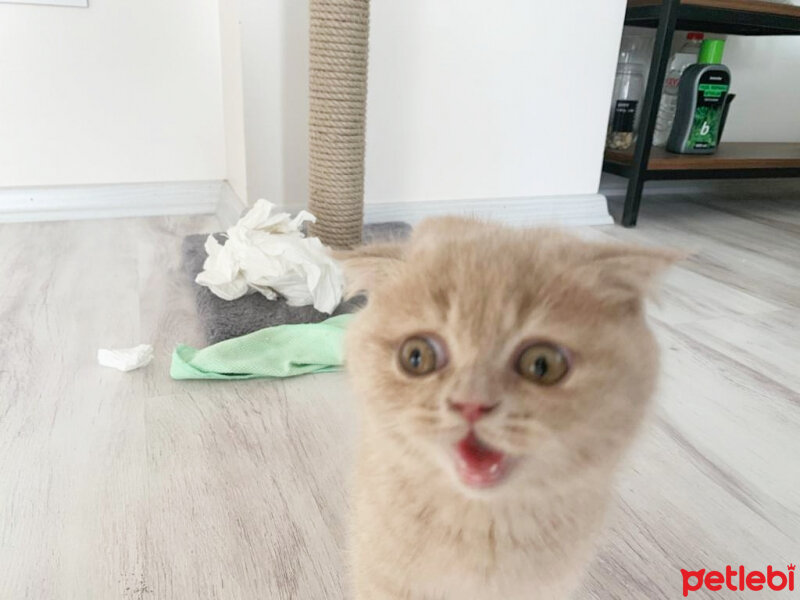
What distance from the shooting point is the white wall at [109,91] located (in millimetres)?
1832

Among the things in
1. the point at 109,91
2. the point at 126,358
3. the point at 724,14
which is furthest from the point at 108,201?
the point at 724,14

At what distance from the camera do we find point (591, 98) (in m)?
2.12

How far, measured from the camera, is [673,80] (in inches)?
93.0

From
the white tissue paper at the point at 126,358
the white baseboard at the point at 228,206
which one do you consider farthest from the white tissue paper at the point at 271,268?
the white baseboard at the point at 228,206

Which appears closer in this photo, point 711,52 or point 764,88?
point 711,52

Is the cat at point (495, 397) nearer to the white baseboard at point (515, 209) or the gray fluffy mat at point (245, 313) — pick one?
the gray fluffy mat at point (245, 313)

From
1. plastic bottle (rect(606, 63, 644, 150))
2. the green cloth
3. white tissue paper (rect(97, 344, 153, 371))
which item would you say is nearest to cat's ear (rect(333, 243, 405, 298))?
the green cloth

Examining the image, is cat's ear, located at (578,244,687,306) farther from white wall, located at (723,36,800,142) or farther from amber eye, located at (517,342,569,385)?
white wall, located at (723,36,800,142)

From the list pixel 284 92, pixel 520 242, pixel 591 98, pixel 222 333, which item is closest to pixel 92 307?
pixel 222 333

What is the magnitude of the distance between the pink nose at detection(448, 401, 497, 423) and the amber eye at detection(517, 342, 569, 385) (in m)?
0.04

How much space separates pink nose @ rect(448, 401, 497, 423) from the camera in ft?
1.31

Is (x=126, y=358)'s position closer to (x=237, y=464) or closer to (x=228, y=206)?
(x=237, y=464)

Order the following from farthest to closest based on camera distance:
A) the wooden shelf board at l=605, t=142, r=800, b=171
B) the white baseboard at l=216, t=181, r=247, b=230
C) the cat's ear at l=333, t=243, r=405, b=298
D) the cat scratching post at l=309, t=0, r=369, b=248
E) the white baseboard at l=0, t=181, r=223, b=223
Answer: the wooden shelf board at l=605, t=142, r=800, b=171 → the white baseboard at l=0, t=181, r=223, b=223 → the white baseboard at l=216, t=181, r=247, b=230 → the cat scratching post at l=309, t=0, r=369, b=248 → the cat's ear at l=333, t=243, r=405, b=298

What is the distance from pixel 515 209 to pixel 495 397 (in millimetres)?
1810
